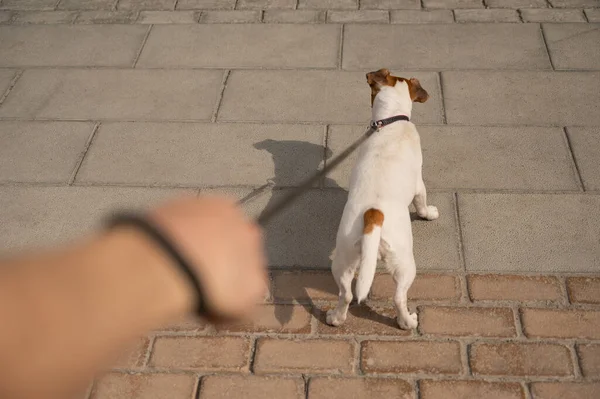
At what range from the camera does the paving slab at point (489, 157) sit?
523cm

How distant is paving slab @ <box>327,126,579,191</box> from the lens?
5230 mm

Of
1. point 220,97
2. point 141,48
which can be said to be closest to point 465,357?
point 220,97

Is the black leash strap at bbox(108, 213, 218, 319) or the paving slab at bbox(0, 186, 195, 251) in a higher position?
the black leash strap at bbox(108, 213, 218, 319)

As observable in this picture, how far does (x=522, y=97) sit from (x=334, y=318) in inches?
125

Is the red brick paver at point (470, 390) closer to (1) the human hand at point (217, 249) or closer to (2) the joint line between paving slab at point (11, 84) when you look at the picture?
(1) the human hand at point (217, 249)

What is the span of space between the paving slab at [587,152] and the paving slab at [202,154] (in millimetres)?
2195

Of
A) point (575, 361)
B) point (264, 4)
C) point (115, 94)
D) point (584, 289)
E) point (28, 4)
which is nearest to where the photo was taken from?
point (575, 361)

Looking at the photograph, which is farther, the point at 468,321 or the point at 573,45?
the point at 573,45

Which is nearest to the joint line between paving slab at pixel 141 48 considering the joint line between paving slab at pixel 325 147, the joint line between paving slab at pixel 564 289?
the joint line between paving slab at pixel 325 147

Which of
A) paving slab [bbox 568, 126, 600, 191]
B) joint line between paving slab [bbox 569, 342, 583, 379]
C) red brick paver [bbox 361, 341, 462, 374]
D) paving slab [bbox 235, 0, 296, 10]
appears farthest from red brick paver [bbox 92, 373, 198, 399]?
paving slab [bbox 235, 0, 296, 10]

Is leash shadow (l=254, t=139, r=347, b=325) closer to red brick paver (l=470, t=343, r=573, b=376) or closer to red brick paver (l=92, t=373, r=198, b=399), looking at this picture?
red brick paver (l=92, t=373, r=198, b=399)

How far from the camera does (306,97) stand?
6.22 metres

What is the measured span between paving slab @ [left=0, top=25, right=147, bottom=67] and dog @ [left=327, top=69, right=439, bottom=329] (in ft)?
12.0

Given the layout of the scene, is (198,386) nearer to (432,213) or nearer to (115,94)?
(432,213)
